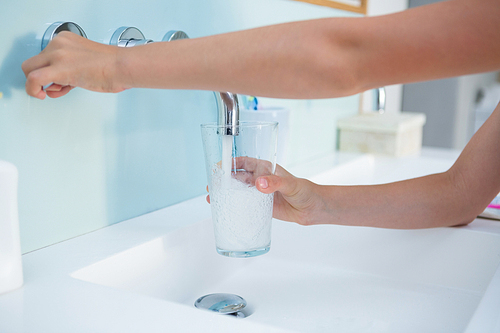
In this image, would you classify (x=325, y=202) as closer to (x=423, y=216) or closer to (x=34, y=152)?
(x=423, y=216)

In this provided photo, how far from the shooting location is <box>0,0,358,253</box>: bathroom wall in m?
0.58

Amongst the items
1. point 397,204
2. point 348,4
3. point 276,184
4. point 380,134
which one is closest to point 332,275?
point 397,204

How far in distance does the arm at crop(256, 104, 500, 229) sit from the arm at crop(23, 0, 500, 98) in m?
0.31

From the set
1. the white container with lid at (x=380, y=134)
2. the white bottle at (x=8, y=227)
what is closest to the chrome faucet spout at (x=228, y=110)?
the white bottle at (x=8, y=227)

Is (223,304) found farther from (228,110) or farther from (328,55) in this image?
(328,55)

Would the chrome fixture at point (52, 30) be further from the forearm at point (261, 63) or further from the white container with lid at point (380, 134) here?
the white container with lid at point (380, 134)

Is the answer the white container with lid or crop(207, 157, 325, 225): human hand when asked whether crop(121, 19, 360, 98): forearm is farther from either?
the white container with lid

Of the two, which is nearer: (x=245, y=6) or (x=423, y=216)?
(x=423, y=216)

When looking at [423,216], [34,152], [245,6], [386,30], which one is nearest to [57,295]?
[34,152]

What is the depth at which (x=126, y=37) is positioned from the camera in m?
0.68

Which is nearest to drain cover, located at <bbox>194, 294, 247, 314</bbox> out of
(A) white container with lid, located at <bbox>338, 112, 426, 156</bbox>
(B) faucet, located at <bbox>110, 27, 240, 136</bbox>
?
(B) faucet, located at <bbox>110, 27, 240, 136</bbox>

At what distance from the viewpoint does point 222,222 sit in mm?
612

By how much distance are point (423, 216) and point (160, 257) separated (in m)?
0.39

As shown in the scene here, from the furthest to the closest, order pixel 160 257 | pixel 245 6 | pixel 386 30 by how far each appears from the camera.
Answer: pixel 245 6 < pixel 160 257 < pixel 386 30
